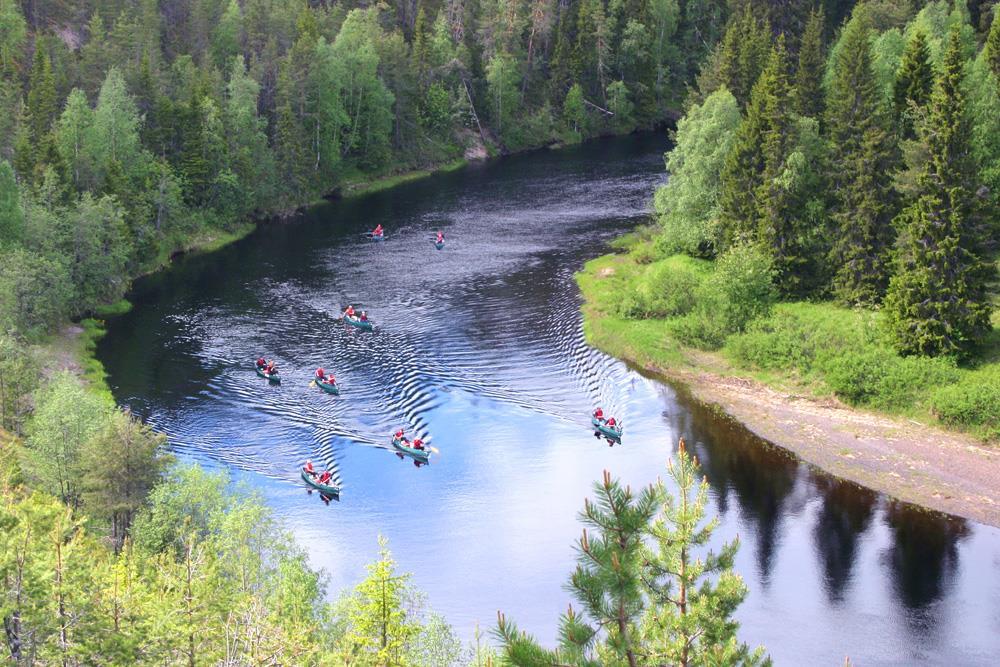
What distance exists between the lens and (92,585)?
30.5 meters

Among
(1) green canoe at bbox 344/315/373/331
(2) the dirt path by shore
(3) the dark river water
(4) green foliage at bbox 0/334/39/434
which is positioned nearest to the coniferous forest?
(4) green foliage at bbox 0/334/39/434

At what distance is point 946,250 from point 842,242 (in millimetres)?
9990

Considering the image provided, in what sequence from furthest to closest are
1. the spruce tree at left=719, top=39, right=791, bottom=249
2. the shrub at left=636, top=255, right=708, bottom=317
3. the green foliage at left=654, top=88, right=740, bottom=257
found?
the green foliage at left=654, top=88, right=740, bottom=257, the shrub at left=636, top=255, right=708, bottom=317, the spruce tree at left=719, top=39, right=791, bottom=249

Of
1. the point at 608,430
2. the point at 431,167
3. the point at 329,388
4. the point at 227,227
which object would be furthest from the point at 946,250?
the point at 431,167

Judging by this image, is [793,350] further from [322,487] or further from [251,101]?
[251,101]

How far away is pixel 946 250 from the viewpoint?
65.2 metres

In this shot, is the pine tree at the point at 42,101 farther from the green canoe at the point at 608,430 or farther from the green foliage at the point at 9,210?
the green canoe at the point at 608,430

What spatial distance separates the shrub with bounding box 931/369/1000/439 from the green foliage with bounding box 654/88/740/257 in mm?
26819

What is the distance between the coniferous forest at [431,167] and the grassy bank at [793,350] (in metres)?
0.24

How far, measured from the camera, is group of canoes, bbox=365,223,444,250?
10138cm

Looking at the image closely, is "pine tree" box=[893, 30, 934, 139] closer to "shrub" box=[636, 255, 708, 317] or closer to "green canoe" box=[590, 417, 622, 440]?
"shrub" box=[636, 255, 708, 317]

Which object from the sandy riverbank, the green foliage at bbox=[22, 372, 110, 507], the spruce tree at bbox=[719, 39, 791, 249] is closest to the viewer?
the green foliage at bbox=[22, 372, 110, 507]

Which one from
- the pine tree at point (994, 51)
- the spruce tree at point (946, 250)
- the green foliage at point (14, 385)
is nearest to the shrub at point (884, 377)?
the spruce tree at point (946, 250)

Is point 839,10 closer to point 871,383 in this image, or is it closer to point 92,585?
point 871,383
